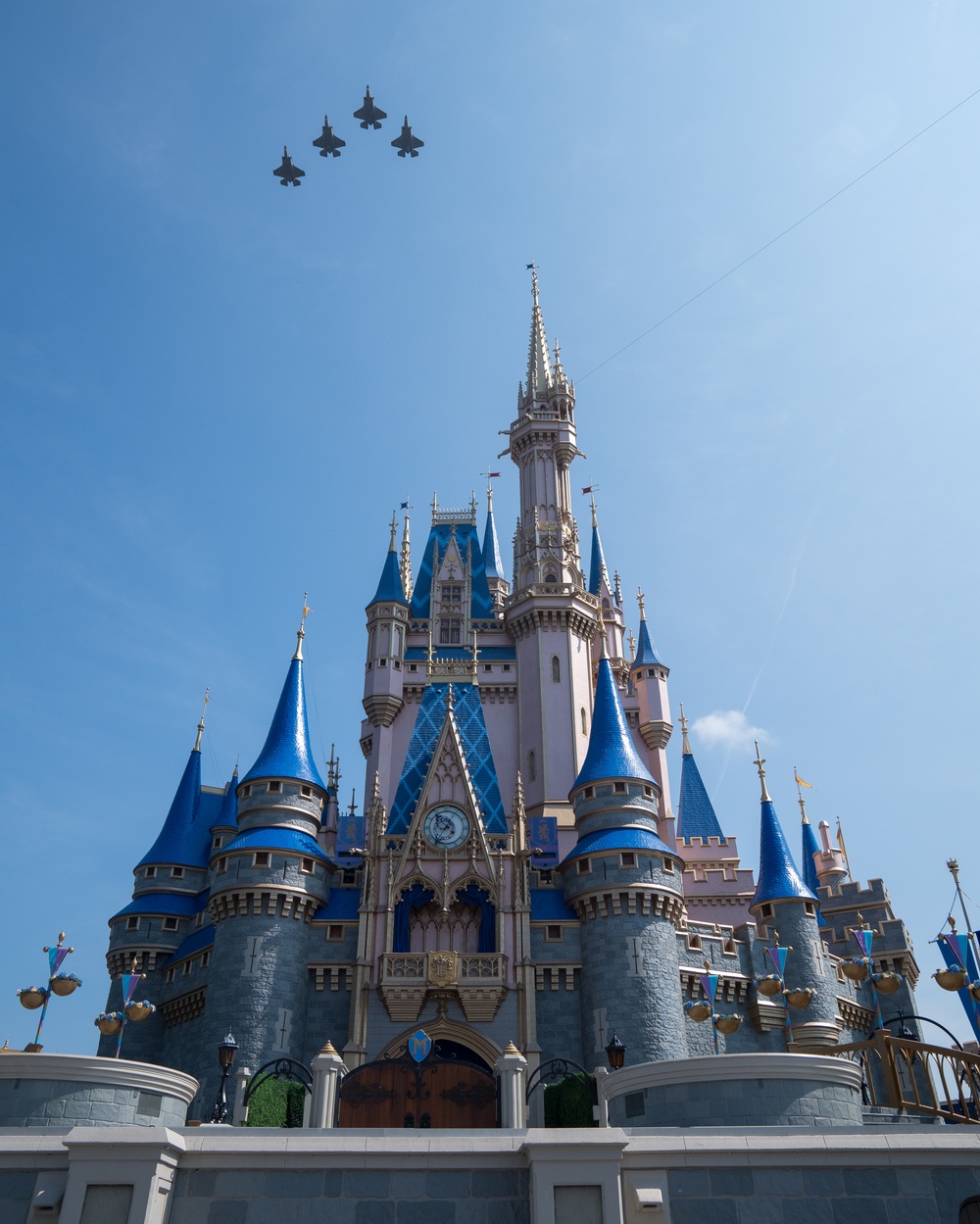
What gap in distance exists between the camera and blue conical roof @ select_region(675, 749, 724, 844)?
4919 cm

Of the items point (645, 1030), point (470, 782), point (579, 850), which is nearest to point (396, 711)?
point (470, 782)

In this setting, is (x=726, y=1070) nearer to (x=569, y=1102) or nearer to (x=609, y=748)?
(x=569, y=1102)

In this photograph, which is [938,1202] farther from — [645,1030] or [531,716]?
[531,716]

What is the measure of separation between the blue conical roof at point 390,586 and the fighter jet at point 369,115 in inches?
1038

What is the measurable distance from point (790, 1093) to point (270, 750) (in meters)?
26.2

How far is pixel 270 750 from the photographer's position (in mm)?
39469

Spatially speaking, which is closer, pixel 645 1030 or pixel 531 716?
pixel 645 1030

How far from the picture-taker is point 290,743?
39844mm

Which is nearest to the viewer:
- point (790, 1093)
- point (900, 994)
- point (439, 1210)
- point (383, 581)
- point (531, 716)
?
point (439, 1210)

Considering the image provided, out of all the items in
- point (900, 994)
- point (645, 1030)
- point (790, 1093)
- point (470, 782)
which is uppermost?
point (470, 782)

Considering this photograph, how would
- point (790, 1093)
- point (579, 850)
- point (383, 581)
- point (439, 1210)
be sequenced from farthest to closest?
point (383, 581), point (579, 850), point (790, 1093), point (439, 1210)

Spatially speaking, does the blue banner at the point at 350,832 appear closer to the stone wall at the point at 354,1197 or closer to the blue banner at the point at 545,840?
the blue banner at the point at 545,840

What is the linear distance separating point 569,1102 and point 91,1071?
16.7 meters

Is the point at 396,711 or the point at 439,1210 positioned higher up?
the point at 396,711
